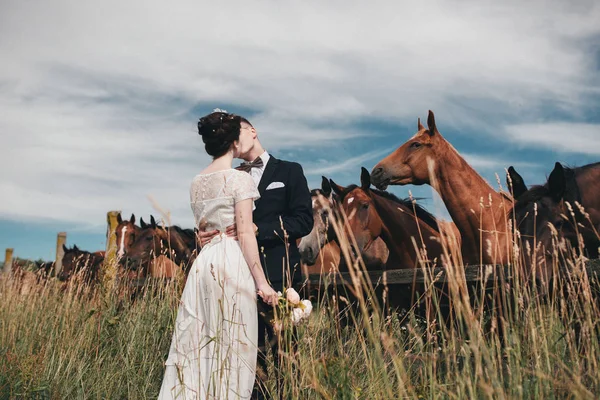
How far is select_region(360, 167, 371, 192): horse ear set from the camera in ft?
28.1

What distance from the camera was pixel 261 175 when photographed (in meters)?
4.07

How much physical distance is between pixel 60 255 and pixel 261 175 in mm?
16183

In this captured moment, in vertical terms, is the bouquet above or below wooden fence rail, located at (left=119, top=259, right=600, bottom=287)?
below

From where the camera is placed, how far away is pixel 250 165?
4.05 metres

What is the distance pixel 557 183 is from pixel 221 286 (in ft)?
11.7

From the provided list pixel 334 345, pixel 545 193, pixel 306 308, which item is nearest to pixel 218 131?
pixel 306 308

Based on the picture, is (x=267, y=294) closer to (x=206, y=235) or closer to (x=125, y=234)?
(x=206, y=235)

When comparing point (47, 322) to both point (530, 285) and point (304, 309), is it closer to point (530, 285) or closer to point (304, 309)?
point (304, 309)

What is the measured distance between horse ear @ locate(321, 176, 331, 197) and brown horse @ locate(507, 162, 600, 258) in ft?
14.2

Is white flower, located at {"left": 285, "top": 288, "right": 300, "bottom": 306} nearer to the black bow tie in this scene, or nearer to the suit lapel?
the suit lapel

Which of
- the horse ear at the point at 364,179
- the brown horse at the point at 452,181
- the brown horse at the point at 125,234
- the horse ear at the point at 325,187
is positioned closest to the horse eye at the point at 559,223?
the brown horse at the point at 452,181

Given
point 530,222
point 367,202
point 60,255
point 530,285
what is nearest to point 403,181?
point 367,202

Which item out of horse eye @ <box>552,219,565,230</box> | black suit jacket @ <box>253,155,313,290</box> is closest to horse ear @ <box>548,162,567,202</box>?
horse eye @ <box>552,219,565,230</box>

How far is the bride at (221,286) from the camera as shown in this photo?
3.62 meters
